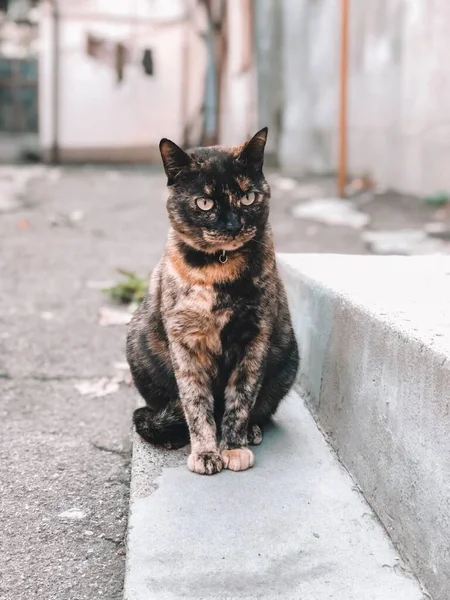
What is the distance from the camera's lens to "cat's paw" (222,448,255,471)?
8.14 feet

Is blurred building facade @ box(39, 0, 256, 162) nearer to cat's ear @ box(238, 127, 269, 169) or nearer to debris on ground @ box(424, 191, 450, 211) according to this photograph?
debris on ground @ box(424, 191, 450, 211)

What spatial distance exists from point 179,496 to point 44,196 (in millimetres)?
6487

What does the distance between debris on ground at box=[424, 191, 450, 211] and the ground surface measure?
0.13 m

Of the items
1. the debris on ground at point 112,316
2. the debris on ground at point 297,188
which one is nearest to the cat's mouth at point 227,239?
the debris on ground at point 112,316

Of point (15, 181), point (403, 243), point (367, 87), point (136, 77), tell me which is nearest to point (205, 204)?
point (403, 243)

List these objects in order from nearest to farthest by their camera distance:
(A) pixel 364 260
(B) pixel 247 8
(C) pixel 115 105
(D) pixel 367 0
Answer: (A) pixel 364 260 → (D) pixel 367 0 → (B) pixel 247 8 → (C) pixel 115 105

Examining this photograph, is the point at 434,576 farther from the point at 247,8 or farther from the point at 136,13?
the point at 136,13

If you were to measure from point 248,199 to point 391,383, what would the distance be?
0.82 m

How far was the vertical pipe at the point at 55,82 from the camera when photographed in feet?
33.4

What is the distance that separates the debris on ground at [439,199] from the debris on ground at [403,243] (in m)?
0.62

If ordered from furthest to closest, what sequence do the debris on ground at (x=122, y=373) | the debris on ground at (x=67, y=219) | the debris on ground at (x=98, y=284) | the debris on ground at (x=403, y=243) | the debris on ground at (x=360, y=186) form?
the debris on ground at (x=360, y=186) → the debris on ground at (x=67, y=219) → the debris on ground at (x=403, y=243) → the debris on ground at (x=98, y=284) → the debris on ground at (x=122, y=373)

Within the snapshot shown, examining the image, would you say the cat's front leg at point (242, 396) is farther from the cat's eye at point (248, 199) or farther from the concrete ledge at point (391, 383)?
the cat's eye at point (248, 199)

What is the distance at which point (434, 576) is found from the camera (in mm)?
1781

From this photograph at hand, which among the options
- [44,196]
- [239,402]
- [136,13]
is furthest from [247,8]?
[239,402]
